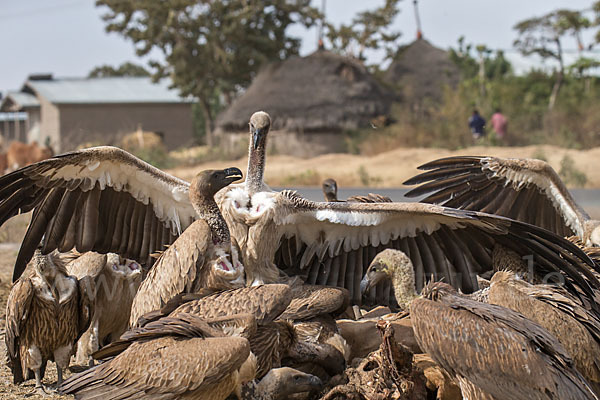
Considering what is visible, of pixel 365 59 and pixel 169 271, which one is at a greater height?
pixel 365 59

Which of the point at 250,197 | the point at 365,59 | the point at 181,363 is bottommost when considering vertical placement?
the point at 181,363

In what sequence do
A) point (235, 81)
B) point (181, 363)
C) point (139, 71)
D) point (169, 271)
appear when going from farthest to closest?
point (139, 71) → point (235, 81) → point (169, 271) → point (181, 363)

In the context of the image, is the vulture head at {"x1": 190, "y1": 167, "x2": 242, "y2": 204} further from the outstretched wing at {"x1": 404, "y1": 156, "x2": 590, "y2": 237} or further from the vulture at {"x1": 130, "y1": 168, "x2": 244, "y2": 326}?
the outstretched wing at {"x1": 404, "y1": 156, "x2": 590, "y2": 237}

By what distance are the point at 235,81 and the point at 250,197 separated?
2643cm

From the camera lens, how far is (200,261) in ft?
16.0

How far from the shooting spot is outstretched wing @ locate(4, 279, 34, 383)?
4.88 m

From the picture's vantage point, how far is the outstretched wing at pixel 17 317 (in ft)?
16.0

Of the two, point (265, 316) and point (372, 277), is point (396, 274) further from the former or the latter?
point (265, 316)

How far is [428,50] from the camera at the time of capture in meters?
33.1

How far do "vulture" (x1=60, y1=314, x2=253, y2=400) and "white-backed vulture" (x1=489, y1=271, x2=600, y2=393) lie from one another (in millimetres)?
1563

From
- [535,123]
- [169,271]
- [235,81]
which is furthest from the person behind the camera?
[235,81]

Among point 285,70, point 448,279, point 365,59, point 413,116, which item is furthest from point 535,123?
point 448,279

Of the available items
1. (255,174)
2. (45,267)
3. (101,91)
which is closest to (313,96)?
(101,91)

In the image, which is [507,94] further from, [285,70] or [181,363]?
[181,363]
